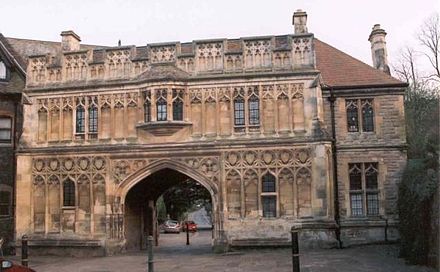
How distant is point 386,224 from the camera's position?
20094mm

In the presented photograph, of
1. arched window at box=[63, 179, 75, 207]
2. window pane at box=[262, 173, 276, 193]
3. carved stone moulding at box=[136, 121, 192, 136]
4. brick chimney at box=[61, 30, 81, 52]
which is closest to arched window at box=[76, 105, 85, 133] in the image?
arched window at box=[63, 179, 75, 207]

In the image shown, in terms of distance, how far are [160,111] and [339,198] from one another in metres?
7.69

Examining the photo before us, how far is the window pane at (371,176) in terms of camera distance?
20672 mm

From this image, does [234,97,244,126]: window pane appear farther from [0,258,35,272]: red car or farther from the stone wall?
[0,258,35,272]: red car

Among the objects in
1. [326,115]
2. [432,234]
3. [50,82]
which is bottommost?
[432,234]

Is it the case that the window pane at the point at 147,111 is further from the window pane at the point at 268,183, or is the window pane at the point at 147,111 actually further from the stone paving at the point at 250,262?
the stone paving at the point at 250,262

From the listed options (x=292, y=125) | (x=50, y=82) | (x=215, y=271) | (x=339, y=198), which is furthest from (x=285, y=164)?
(x=50, y=82)

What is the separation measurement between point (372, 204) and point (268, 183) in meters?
4.34

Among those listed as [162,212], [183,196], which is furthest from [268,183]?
[162,212]

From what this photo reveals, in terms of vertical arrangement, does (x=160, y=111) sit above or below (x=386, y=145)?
above

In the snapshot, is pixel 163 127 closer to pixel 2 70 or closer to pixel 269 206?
pixel 269 206

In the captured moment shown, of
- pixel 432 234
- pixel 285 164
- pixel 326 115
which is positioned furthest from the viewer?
pixel 326 115

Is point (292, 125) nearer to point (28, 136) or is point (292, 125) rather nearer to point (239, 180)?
point (239, 180)

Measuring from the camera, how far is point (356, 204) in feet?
67.5
